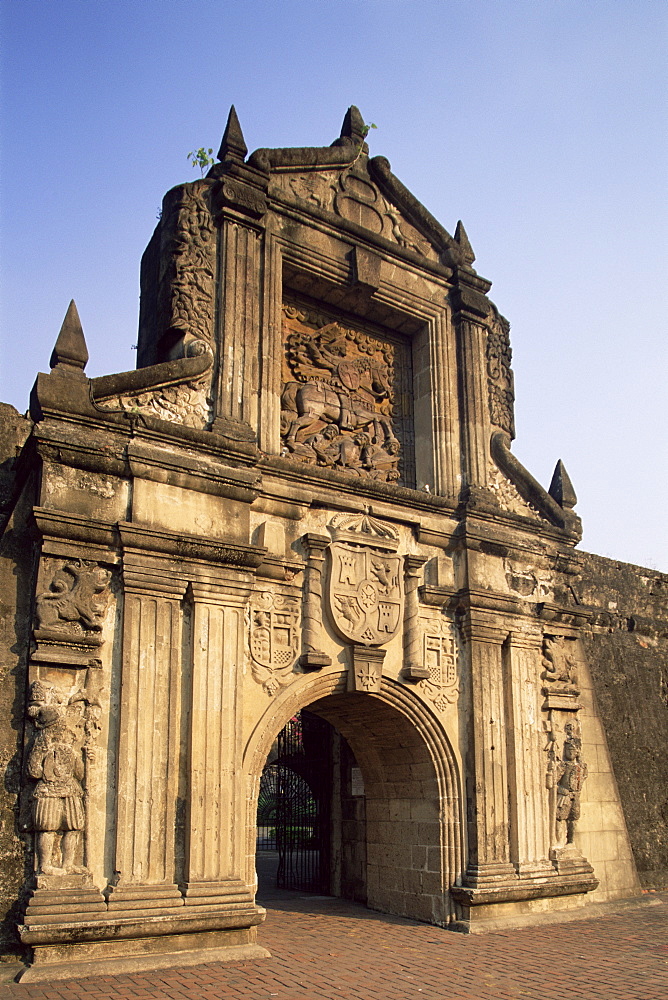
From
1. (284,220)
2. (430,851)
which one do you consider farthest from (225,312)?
(430,851)

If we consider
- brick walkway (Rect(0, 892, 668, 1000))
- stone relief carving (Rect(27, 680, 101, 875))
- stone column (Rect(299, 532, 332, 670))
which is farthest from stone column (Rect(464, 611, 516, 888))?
stone relief carving (Rect(27, 680, 101, 875))

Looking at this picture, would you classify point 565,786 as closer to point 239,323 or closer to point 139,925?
point 139,925

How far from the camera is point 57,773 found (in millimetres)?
6484

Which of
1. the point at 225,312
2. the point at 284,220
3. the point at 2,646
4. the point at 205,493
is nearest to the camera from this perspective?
the point at 2,646

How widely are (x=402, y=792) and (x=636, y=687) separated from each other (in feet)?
13.9

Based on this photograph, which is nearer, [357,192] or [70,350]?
[70,350]

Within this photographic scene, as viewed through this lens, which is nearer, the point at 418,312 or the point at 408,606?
the point at 408,606

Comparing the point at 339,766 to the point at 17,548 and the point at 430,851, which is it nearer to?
the point at 430,851

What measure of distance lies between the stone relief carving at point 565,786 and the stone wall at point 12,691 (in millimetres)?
5615

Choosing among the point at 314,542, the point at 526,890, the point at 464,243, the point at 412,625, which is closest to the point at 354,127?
the point at 464,243

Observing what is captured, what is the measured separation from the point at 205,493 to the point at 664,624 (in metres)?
8.05

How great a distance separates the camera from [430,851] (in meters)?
9.05

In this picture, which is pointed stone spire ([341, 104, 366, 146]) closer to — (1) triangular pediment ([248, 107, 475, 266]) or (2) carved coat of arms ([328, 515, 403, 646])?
(1) triangular pediment ([248, 107, 475, 266])

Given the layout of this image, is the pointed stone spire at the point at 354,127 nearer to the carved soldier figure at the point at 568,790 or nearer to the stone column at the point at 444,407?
the stone column at the point at 444,407
